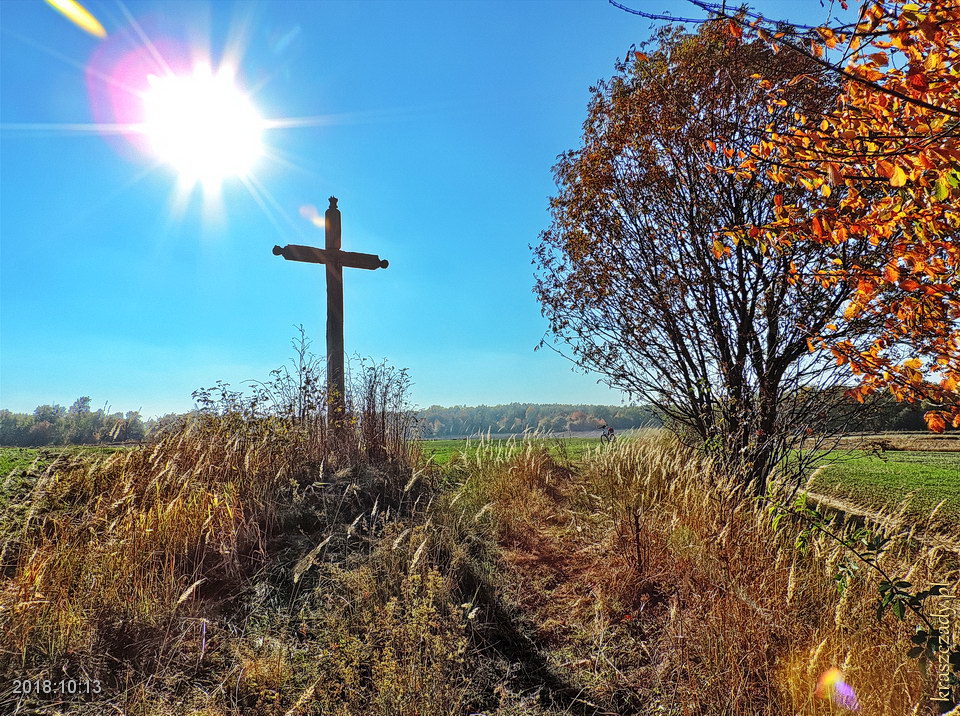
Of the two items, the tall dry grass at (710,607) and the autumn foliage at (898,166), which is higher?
the autumn foliage at (898,166)

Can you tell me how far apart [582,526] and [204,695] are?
3.26 meters

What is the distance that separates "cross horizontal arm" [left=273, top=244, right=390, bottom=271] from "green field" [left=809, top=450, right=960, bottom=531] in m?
6.49

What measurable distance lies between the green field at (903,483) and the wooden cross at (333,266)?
580 centimetres

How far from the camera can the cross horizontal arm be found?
25.7 feet

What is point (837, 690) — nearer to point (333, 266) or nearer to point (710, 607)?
point (710, 607)

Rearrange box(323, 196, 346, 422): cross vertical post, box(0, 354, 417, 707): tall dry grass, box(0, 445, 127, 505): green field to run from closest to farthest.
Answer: box(0, 354, 417, 707): tall dry grass
box(0, 445, 127, 505): green field
box(323, 196, 346, 422): cross vertical post

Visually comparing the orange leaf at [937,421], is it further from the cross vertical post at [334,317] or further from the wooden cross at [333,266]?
the wooden cross at [333,266]

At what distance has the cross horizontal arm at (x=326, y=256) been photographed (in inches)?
309

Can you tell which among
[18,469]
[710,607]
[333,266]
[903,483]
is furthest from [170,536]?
[903,483]

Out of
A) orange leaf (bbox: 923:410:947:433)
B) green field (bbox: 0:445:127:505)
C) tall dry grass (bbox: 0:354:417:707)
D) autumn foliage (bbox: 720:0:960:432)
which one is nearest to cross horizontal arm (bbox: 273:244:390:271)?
tall dry grass (bbox: 0:354:417:707)

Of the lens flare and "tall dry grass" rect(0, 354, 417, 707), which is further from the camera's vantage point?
"tall dry grass" rect(0, 354, 417, 707)

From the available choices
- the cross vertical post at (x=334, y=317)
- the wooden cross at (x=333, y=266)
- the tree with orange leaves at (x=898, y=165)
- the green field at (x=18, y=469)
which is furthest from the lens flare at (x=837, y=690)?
the wooden cross at (x=333, y=266)

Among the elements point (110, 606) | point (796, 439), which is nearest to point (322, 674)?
point (110, 606)

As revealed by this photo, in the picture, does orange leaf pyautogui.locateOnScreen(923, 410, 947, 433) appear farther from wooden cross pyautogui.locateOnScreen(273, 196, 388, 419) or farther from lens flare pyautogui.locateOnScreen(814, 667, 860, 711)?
wooden cross pyautogui.locateOnScreen(273, 196, 388, 419)
